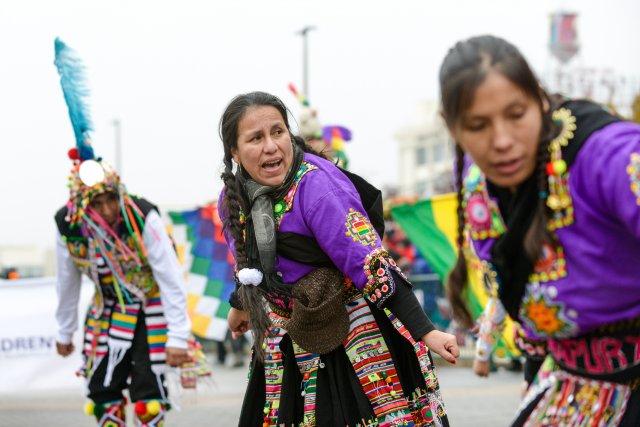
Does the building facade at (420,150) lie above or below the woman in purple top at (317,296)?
below

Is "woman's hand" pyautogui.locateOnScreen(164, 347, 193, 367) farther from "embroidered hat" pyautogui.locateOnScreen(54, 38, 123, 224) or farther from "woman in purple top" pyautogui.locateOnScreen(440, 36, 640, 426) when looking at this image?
"woman in purple top" pyautogui.locateOnScreen(440, 36, 640, 426)

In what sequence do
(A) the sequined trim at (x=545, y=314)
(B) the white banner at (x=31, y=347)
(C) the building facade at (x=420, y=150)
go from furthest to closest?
(C) the building facade at (x=420, y=150), (B) the white banner at (x=31, y=347), (A) the sequined trim at (x=545, y=314)

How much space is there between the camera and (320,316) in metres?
3.68

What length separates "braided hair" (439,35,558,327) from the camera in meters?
2.35

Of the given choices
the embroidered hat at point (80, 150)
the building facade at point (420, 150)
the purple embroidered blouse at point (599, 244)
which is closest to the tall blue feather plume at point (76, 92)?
the embroidered hat at point (80, 150)

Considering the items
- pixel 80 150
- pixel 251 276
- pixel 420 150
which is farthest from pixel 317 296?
pixel 420 150

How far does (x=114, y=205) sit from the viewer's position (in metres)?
5.39

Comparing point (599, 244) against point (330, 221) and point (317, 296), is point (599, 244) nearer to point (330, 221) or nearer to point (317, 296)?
point (330, 221)

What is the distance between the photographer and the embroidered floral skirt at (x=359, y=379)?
369 centimetres

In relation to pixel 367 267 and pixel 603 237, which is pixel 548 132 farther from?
pixel 367 267

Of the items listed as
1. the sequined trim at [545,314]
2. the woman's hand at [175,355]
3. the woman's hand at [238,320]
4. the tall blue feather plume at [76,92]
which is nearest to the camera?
the sequined trim at [545,314]

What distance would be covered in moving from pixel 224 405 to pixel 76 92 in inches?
140

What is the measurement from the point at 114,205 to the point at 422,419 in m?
2.32

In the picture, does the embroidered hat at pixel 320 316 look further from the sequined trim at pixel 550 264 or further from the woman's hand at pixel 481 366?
the sequined trim at pixel 550 264
